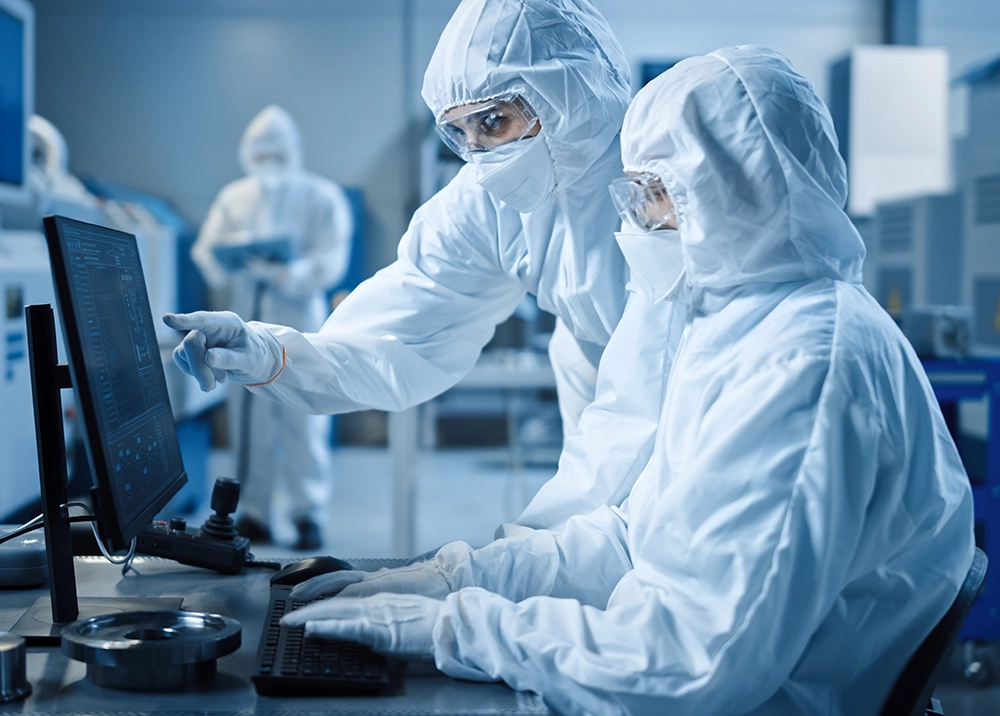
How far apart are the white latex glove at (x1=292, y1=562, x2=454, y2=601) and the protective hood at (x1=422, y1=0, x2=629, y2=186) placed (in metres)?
0.68

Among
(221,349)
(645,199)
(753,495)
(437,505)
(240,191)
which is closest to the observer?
(753,495)

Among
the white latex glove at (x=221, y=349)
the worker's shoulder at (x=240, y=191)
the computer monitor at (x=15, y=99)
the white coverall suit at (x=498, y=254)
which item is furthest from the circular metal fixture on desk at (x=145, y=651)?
the worker's shoulder at (x=240, y=191)

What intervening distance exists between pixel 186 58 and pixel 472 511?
10.5ft

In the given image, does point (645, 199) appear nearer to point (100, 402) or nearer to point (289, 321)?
point (100, 402)

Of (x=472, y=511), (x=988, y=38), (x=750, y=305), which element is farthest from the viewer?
(x=988, y=38)

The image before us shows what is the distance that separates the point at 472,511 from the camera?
411 cm

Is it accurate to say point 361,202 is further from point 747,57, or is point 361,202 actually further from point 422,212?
point 747,57

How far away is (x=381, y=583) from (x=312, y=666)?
0.49 feet

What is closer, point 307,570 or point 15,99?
point 307,570

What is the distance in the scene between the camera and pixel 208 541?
1.17m

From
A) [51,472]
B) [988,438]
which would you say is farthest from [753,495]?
[988,438]

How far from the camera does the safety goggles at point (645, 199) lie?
100 cm

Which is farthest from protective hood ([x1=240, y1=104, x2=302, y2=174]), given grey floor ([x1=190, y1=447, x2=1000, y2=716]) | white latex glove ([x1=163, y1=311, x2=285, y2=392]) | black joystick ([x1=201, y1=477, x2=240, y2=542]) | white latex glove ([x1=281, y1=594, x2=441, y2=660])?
white latex glove ([x1=281, y1=594, x2=441, y2=660])

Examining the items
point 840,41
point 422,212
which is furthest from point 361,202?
point 422,212
